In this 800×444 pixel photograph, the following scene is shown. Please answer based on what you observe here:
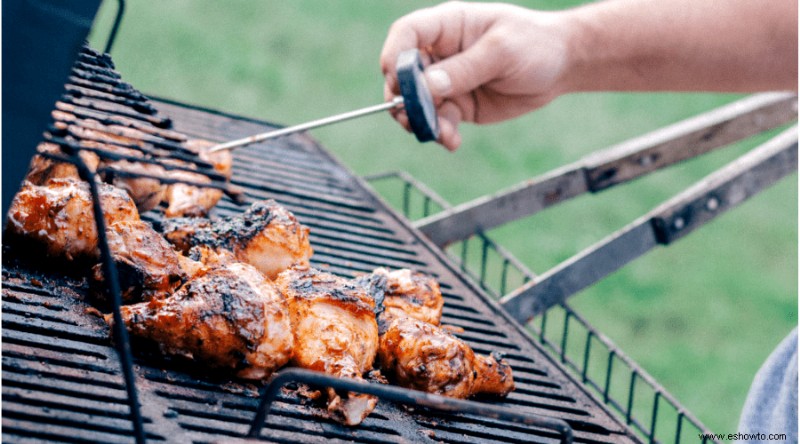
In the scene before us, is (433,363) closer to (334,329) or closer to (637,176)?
(334,329)

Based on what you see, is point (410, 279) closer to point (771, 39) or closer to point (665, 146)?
point (771, 39)

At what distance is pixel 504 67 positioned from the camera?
3.12m

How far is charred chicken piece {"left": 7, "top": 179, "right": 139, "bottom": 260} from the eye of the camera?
2145mm

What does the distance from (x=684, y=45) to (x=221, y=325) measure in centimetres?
188

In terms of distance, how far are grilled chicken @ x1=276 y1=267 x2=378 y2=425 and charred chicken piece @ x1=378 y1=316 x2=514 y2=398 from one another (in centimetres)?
5

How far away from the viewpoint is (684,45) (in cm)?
298

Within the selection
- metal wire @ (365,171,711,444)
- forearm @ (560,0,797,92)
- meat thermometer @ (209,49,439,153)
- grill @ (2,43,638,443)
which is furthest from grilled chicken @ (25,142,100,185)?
forearm @ (560,0,797,92)

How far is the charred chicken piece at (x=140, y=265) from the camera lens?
210cm

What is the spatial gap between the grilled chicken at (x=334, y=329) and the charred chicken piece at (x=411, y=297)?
7.6 inches

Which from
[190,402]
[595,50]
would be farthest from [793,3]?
[190,402]

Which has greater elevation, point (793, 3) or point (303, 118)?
point (303, 118)

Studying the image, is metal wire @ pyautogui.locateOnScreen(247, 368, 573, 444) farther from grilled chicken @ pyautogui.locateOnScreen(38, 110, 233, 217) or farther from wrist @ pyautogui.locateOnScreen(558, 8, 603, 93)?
wrist @ pyautogui.locateOnScreen(558, 8, 603, 93)

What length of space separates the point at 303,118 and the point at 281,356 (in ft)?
28.8

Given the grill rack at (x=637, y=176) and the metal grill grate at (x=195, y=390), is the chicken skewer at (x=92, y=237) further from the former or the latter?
the grill rack at (x=637, y=176)
